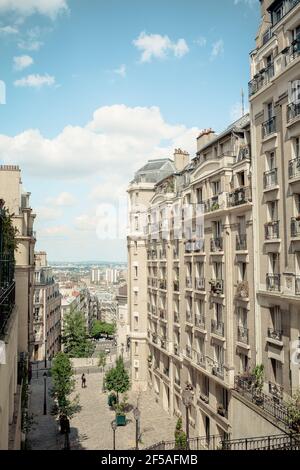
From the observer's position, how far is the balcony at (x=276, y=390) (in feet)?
62.1

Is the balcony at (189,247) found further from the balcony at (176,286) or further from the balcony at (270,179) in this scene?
the balcony at (270,179)

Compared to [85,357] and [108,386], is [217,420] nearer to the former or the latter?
[108,386]

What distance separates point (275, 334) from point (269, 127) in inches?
446

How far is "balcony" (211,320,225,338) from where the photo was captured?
25.0m

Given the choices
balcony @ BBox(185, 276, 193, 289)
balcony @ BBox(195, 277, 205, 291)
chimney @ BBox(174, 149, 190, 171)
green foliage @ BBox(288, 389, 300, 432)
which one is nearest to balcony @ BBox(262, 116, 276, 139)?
balcony @ BBox(195, 277, 205, 291)

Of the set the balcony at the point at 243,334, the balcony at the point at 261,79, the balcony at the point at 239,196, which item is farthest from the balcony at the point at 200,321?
the balcony at the point at 261,79

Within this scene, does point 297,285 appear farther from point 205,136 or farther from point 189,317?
point 205,136

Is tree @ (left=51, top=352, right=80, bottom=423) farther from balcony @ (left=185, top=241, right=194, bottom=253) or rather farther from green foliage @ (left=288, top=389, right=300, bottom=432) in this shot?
green foliage @ (left=288, top=389, right=300, bottom=432)

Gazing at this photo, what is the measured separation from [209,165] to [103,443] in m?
23.7

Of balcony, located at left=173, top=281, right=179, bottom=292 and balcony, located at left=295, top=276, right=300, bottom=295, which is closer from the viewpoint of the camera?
balcony, located at left=295, top=276, right=300, bottom=295

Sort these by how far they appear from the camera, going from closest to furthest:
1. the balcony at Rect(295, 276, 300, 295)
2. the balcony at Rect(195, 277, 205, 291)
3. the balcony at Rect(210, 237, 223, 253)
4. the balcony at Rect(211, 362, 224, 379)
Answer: the balcony at Rect(295, 276, 300, 295) → the balcony at Rect(211, 362, 224, 379) → the balcony at Rect(210, 237, 223, 253) → the balcony at Rect(195, 277, 205, 291)

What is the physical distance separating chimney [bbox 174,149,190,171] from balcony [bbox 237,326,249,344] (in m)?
21.8

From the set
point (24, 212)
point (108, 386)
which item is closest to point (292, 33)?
point (24, 212)

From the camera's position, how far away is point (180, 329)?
107 feet
